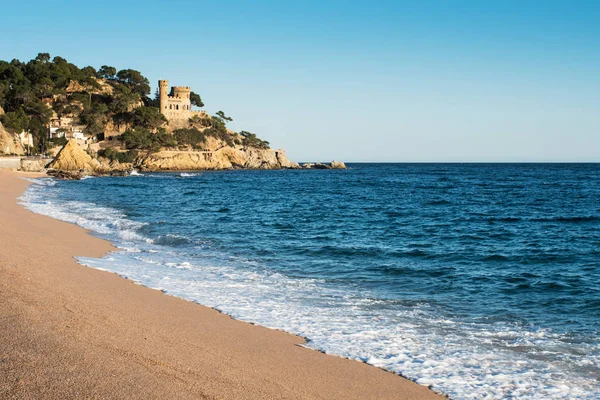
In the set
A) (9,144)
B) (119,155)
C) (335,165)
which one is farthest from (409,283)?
(335,165)

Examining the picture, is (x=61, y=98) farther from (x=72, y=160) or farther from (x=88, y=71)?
(x=72, y=160)

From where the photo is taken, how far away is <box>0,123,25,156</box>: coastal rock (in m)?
79.9

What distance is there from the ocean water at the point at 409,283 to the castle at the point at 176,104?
107561mm

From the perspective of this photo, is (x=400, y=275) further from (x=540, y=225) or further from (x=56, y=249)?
(x=540, y=225)

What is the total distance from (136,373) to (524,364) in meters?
5.70

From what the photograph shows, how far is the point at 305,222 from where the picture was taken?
28.0 metres

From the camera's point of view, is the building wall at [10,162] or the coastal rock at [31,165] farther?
the coastal rock at [31,165]

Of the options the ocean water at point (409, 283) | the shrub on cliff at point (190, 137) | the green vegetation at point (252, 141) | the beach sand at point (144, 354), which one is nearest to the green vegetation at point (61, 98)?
the shrub on cliff at point (190, 137)

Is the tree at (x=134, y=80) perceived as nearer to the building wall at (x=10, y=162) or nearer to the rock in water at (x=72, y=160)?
the rock in water at (x=72, y=160)

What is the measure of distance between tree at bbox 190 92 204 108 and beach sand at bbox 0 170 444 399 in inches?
5733

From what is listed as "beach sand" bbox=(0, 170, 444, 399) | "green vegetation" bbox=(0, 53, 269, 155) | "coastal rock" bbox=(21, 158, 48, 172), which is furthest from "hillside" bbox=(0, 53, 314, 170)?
"beach sand" bbox=(0, 170, 444, 399)

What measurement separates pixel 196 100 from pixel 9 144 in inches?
2921

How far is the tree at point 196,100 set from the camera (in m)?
151

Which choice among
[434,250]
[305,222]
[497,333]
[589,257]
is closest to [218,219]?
[305,222]
